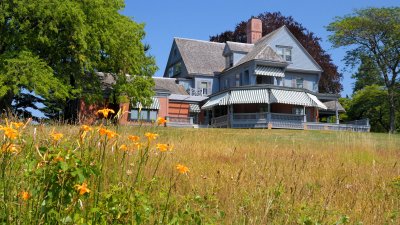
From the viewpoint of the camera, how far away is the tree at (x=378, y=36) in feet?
141

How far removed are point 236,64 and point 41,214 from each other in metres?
43.7

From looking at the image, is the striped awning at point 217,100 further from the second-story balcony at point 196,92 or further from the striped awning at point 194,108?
the second-story balcony at point 196,92

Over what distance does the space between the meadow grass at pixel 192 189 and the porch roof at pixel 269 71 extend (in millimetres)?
31141

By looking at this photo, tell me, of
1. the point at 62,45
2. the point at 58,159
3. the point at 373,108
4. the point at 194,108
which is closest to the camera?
the point at 58,159

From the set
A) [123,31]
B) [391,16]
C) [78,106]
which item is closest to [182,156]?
[123,31]

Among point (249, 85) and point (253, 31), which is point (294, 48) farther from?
point (249, 85)

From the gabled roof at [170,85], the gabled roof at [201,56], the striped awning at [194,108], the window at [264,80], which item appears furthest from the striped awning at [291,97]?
the gabled roof at [170,85]

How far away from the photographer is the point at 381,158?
1002 centimetres

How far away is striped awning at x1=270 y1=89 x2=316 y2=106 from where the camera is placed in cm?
3820

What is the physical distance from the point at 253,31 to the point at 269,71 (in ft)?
34.1

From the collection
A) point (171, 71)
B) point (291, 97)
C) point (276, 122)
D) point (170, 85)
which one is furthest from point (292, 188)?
point (171, 71)

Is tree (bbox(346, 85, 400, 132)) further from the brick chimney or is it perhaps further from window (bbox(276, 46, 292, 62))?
the brick chimney

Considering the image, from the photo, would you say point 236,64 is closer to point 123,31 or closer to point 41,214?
point 123,31

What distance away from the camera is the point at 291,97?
129ft
